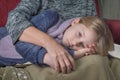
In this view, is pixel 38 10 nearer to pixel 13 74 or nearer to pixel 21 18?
pixel 21 18

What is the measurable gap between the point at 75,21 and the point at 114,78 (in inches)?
14.9

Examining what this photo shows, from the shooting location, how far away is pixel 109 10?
8.55ft

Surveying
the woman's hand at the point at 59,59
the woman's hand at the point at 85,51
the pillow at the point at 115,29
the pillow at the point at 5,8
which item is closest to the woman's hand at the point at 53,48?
the woman's hand at the point at 59,59

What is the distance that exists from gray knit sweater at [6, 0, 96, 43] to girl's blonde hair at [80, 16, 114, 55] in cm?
26

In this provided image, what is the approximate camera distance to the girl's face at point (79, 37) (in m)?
1.42

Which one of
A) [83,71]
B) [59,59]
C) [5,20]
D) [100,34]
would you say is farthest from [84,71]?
[5,20]

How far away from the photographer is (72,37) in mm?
1418

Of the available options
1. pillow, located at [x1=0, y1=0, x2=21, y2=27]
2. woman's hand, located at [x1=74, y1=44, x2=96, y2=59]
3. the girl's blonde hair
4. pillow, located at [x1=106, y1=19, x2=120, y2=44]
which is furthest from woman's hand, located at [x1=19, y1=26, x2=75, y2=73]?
pillow, located at [x1=106, y1=19, x2=120, y2=44]

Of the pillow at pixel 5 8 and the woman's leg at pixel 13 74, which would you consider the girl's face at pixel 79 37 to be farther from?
the pillow at pixel 5 8

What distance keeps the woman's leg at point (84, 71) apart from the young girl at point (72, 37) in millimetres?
50

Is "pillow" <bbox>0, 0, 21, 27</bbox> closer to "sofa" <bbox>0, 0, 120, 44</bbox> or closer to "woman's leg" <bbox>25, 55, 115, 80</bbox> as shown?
"sofa" <bbox>0, 0, 120, 44</bbox>

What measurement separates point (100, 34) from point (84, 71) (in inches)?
10.5

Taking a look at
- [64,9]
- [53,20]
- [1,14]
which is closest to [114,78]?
[53,20]

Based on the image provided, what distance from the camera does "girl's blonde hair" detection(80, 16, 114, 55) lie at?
1.45 metres
